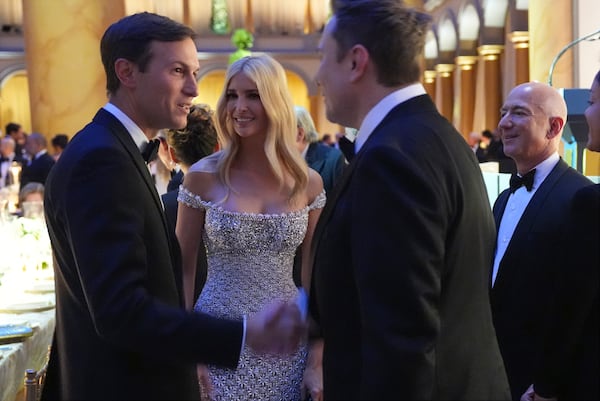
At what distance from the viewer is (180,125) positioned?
79.0 inches

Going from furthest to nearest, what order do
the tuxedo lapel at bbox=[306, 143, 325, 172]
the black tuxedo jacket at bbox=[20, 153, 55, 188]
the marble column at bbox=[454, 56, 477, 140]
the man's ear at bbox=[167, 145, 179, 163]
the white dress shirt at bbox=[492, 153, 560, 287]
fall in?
the marble column at bbox=[454, 56, 477, 140]
the black tuxedo jacket at bbox=[20, 153, 55, 188]
the tuxedo lapel at bbox=[306, 143, 325, 172]
the man's ear at bbox=[167, 145, 179, 163]
the white dress shirt at bbox=[492, 153, 560, 287]

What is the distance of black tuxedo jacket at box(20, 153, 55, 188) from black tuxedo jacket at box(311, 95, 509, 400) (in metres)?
6.84

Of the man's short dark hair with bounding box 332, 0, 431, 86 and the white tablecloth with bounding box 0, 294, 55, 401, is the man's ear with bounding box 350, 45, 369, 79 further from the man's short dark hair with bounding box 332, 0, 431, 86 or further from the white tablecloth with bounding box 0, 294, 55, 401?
the white tablecloth with bounding box 0, 294, 55, 401

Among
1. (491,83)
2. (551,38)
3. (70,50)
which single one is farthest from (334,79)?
(491,83)

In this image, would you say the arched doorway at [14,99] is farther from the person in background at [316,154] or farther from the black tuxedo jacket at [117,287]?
the black tuxedo jacket at [117,287]

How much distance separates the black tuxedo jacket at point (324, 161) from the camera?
5477 mm

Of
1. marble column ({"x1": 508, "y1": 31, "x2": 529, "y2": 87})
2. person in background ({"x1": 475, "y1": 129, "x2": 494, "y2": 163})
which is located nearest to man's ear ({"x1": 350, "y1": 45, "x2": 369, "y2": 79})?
person in background ({"x1": 475, "y1": 129, "x2": 494, "y2": 163})

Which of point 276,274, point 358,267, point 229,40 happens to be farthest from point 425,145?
point 229,40

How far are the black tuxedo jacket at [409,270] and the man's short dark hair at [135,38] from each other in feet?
1.84

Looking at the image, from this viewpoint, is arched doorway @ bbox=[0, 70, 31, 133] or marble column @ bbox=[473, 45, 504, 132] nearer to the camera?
marble column @ bbox=[473, 45, 504, 132]

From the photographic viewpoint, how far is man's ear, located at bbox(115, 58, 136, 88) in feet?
6.29

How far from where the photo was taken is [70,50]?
668 cm

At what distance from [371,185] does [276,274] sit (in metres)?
1.27

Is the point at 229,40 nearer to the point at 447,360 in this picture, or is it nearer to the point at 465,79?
the point at 465,79
